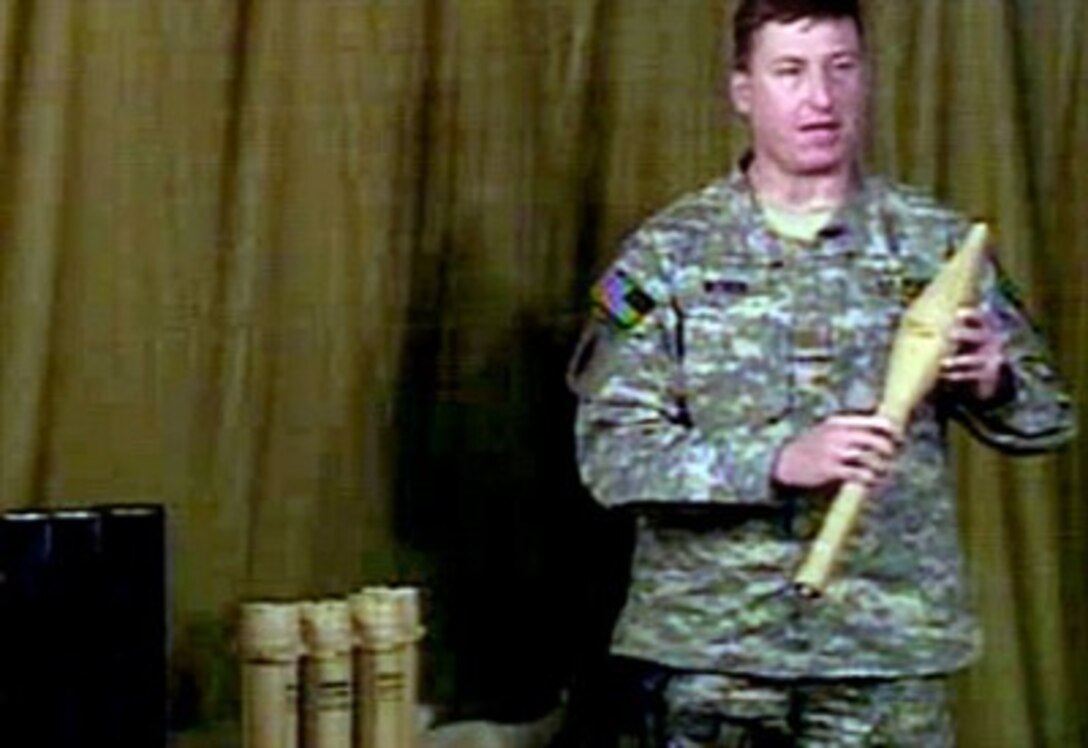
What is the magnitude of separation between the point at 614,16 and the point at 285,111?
0.39 metres

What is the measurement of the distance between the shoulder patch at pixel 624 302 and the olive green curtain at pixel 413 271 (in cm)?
40

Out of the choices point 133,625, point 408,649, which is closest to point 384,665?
point 408,649

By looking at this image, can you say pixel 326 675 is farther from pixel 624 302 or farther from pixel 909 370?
pixel 909 370

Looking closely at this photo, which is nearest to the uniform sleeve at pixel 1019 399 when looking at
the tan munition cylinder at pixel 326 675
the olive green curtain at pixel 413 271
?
the olive green curtain at pixel 413 271

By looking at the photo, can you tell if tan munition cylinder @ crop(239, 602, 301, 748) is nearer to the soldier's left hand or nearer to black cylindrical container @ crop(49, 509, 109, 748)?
black cylindrical container @ crop(49, 509, 109, 748)

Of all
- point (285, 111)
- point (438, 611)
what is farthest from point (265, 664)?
point (285, 111)

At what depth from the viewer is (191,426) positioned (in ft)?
7.68

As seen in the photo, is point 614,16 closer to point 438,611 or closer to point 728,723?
point 438,611

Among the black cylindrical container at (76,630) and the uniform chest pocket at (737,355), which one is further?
the uniform chest pocket at (737,355)

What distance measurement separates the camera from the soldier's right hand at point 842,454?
1949mm

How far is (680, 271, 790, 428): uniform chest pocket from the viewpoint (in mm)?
2055

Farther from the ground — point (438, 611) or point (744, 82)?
point (744, 82)

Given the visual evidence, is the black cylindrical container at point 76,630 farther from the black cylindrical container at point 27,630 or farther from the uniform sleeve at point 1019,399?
the uniform sleeve at point 1019,399

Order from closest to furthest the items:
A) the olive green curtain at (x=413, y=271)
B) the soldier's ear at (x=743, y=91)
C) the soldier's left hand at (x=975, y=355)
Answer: the soldier's left hand at (x=975, y=355) → the soldier's ear at (x=743, y=91) → the olive green curtain at (x=413, y=271)
